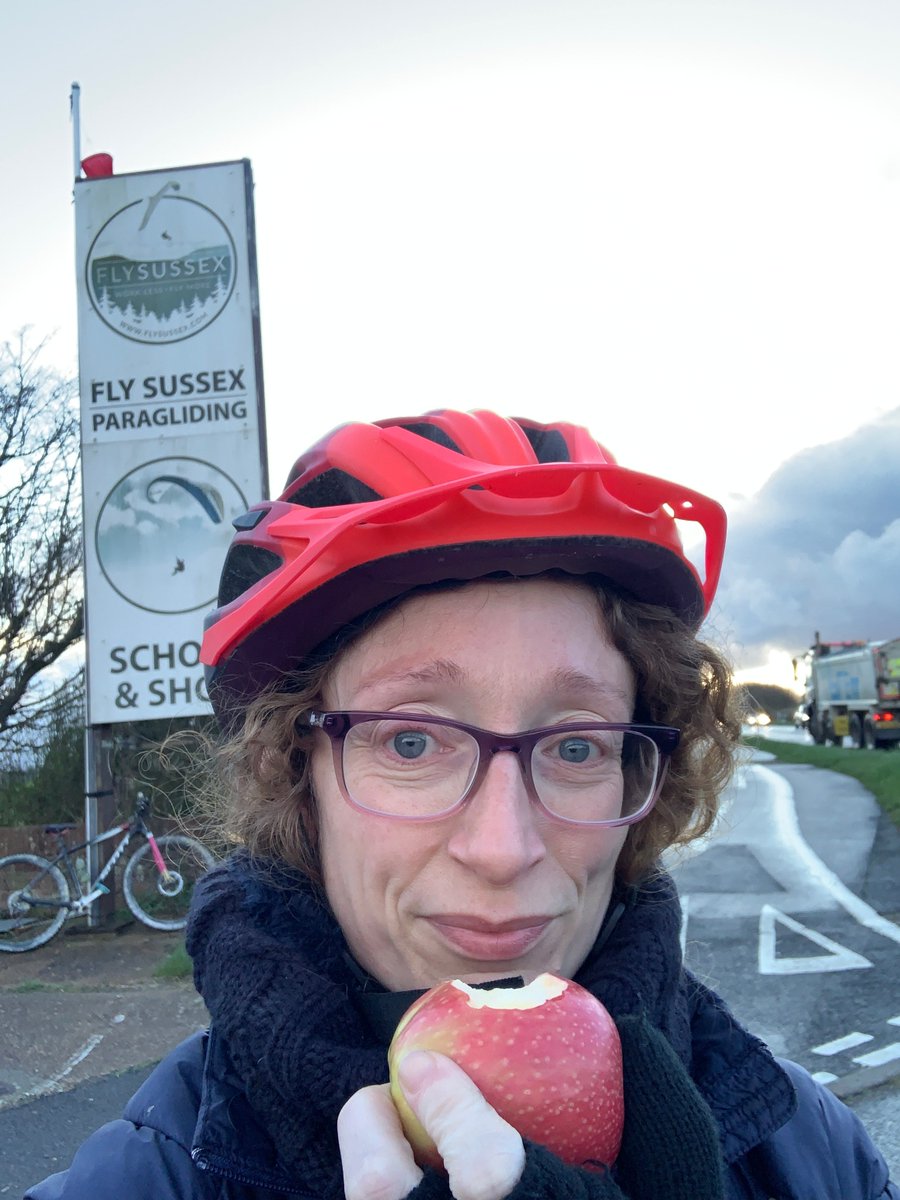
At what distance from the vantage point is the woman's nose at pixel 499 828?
1.45 meters

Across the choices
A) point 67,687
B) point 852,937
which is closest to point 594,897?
point 852,937

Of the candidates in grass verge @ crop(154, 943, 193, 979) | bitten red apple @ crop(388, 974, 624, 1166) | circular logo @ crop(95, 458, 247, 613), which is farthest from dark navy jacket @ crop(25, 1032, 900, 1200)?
circular logo @ crop(95, 458, 247, 613)

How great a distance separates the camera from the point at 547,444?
72.2 inches

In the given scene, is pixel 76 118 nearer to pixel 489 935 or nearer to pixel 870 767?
pixel 489 935

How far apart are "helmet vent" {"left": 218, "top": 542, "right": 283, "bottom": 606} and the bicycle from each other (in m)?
6.76

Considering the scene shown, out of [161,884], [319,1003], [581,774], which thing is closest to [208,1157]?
[319,1003]

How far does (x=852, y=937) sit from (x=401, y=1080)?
735 centimetres

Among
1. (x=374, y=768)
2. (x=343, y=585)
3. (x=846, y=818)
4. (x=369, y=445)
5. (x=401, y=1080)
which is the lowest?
(x=846, y=818)

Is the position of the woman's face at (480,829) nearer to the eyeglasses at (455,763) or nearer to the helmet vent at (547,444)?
the eyeglasses at (455,763)

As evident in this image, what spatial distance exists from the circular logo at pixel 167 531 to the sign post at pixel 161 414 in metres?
0.01

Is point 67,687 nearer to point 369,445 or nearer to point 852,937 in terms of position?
point 852,937

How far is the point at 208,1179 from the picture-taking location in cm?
146

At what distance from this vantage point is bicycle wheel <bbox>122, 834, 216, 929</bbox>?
328 inches

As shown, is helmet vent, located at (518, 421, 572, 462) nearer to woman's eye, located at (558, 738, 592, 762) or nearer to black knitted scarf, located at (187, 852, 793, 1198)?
woman's eye, located at (558, 738, 592, 762)
